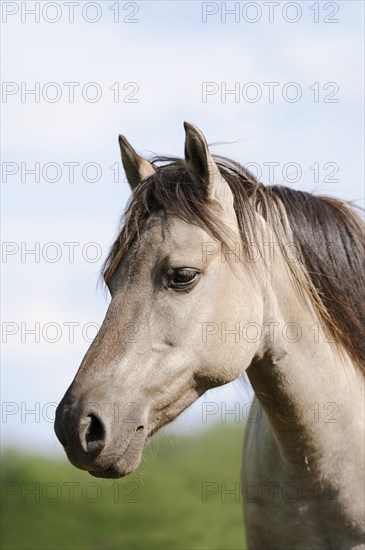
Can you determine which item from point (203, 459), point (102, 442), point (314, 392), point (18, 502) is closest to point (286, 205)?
point (314, 392)

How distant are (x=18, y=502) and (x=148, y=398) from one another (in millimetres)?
7270

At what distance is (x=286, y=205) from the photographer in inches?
187

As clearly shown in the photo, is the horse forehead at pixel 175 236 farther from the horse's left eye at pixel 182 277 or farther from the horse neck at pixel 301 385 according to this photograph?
the horse neck at pixel 301 385

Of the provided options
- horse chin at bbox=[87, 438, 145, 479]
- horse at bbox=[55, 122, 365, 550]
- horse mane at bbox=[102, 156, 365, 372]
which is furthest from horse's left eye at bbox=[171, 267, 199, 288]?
horse chin at bbox=[87, 438, 145, 479]

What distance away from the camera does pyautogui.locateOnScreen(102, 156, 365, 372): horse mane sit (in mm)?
4398

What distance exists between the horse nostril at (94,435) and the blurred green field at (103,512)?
6.35 meters

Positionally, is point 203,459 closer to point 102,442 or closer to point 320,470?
point 320,470

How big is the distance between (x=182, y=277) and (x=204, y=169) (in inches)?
24.1

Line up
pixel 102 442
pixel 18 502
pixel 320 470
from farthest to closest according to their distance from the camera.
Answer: pixel 18 502
pixel 320 470
pixel 102 442

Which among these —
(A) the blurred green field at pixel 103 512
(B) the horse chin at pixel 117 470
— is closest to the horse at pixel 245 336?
(B) the horse chin at pixel 117 470

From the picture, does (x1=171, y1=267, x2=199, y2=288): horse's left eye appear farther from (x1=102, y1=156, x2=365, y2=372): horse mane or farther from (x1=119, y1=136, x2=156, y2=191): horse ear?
(x1=119, y1=136, x2=156, y2=191): horse ear

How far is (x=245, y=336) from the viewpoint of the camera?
13.8 feet

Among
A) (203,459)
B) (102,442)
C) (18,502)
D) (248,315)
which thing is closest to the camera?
(102,442)

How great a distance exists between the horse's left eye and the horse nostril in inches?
28.9
